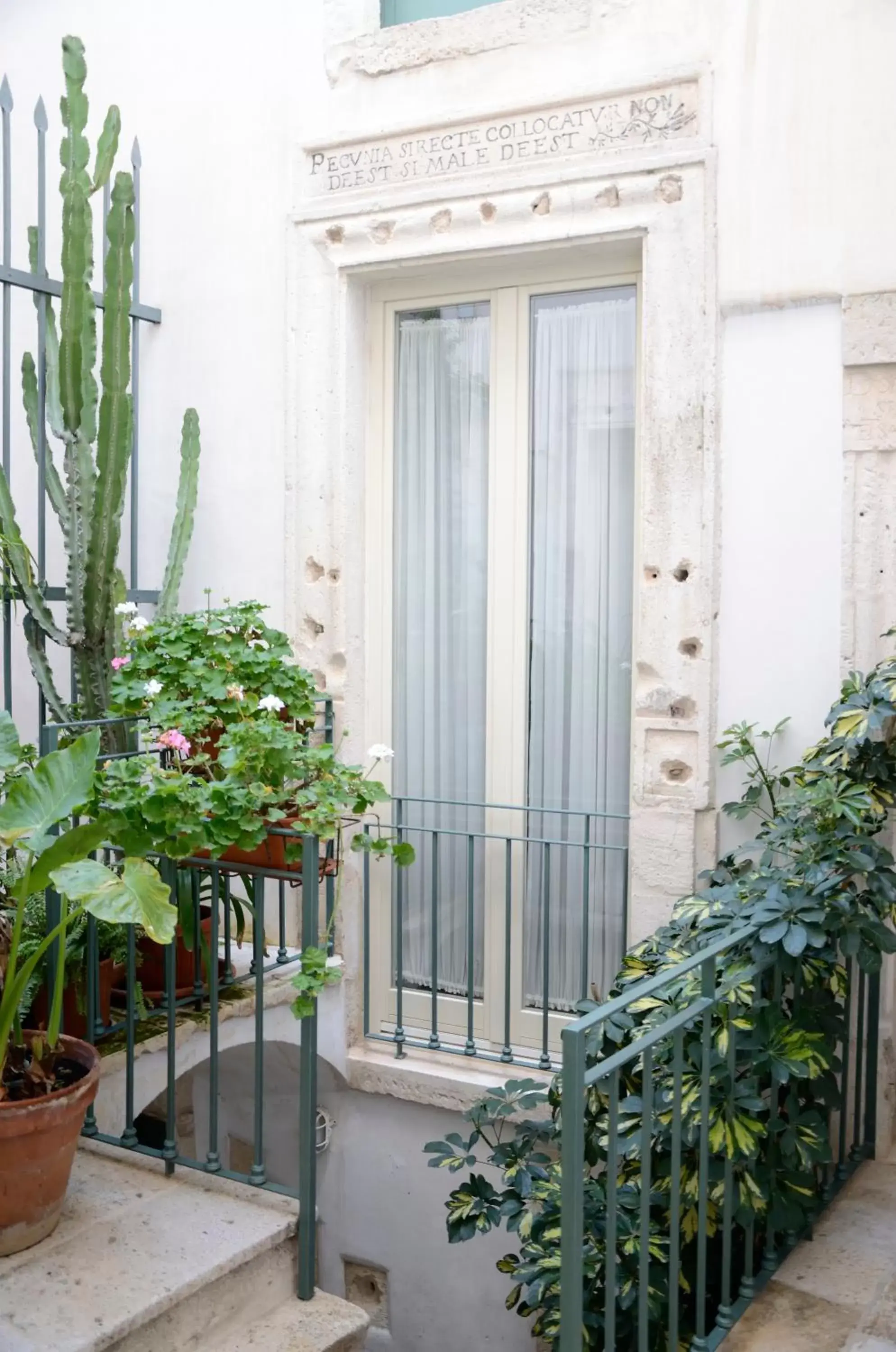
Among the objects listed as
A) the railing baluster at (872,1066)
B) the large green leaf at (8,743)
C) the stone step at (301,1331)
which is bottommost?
the stone step at (301,1331)

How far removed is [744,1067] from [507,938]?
1.38m

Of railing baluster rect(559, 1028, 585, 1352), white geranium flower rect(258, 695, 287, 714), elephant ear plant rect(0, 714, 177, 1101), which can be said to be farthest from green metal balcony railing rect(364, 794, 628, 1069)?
railing baluster rect(559, 1028, 585, 1352)

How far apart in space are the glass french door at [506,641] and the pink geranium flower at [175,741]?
1122 millimetres

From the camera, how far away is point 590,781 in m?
4.18

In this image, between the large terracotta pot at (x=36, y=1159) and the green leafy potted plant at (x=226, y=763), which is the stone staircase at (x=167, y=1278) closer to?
the large terracotta pot at (x=36, y=1159)

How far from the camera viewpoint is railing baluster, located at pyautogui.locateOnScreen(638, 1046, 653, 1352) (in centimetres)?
226

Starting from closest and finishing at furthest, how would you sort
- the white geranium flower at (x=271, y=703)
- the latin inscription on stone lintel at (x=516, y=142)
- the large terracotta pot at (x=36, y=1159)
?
the large terracotta pot at (x=36, y=1159)
the white geranium flower at (x=271, y=703)
the latin inscription on stone lintel at (x=516, y=142)

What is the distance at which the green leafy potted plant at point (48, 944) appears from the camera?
2.57 m

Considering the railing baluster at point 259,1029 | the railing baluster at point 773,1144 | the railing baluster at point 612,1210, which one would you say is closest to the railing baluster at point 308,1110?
the railing baluster at point 259,1029

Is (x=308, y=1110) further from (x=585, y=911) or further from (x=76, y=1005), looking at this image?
(x=585, y=911)

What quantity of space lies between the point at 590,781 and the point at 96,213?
2886 mm

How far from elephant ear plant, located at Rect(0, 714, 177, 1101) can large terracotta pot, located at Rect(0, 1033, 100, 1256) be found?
95 mm

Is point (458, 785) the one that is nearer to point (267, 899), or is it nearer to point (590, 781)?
point (590, 781)

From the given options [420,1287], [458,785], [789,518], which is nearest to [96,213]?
[458,785]
